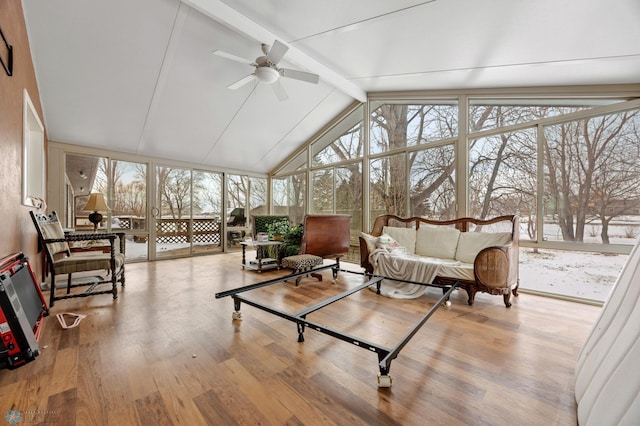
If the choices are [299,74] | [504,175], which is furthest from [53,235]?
[504,175]

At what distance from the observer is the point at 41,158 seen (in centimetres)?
379

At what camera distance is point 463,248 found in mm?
3393

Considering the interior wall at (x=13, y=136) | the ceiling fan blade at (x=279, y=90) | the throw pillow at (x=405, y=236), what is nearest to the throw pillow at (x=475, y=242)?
the throw pillow at (x=405, y=236)

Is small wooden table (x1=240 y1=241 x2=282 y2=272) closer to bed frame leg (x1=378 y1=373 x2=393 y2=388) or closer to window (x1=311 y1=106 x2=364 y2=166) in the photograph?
window (x1=311 y1=106 x2=364 y2=166)

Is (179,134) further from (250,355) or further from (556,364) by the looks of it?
(556,364)

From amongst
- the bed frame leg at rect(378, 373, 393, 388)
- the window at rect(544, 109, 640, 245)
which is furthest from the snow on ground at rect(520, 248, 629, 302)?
the bed frame leg at rect(378, 373, 393, 388)

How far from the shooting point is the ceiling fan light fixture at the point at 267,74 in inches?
128

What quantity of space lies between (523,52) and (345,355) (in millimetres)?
3338

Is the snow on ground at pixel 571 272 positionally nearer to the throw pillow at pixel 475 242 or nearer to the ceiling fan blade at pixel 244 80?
the throw pillow at pixel 475 242

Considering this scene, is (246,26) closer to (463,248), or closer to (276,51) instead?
(276,51)

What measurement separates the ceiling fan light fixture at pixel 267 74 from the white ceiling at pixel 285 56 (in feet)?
1.16

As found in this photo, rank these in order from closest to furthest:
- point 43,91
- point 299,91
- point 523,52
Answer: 1. point 523,52
2. point 43,91
3. point 299,91

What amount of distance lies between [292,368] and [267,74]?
324 cm

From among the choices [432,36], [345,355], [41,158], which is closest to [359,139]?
[432,36]
